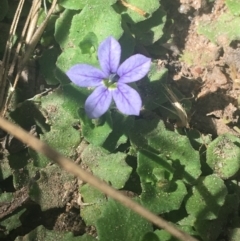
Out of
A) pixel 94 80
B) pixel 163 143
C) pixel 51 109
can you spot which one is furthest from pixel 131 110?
pixel 51 109

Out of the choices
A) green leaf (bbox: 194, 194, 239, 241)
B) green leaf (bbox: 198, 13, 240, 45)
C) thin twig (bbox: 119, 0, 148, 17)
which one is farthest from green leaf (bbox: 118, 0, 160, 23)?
green leaf (bbox: 194, 194, 239, 241)

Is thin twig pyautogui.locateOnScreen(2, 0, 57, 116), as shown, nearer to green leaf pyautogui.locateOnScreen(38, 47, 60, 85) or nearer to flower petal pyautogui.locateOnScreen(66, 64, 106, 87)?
green leaf pyautogui.locateOnScreen(38, 47, 60, 85)

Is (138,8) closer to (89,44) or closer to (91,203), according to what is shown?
(89,44)

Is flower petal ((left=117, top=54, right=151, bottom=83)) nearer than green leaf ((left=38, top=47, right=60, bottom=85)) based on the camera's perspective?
Yes

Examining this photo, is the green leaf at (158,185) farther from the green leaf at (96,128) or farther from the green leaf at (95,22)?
the green leaf at (95,22)

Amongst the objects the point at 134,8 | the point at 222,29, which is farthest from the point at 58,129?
the point at 222,29

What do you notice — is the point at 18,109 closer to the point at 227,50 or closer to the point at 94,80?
the point at 94,80
